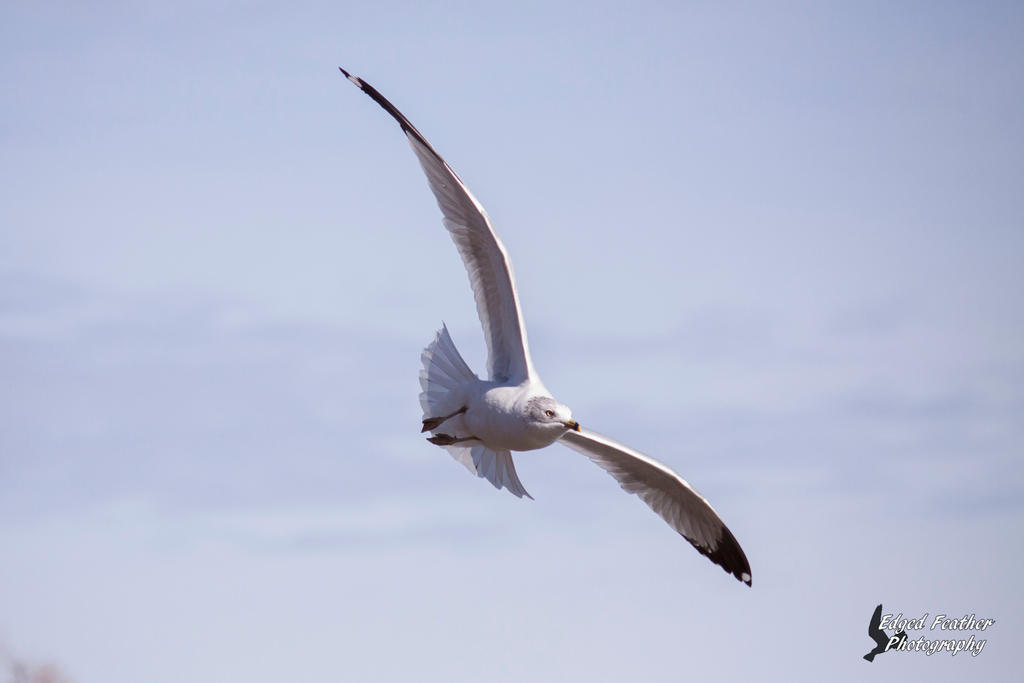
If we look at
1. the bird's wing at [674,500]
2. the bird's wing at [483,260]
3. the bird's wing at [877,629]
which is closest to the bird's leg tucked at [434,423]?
the bird's wing at [483,260]

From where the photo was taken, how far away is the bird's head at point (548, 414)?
14.7 metres

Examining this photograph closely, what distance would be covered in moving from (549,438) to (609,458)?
2.72 metres

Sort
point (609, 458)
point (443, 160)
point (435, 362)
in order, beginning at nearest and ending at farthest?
point (443, 160), point (435, 362), point (609, 458)

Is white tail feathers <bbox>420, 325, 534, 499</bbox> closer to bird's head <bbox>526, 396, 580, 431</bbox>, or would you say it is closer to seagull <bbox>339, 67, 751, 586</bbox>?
seagull <bbox>339, 67, 751, 586</bbox>

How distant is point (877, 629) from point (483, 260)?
7.39 meters

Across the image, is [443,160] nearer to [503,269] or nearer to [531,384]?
[503,269]

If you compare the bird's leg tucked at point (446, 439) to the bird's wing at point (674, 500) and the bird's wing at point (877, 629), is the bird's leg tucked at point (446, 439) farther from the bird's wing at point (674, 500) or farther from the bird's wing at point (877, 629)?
the bird's wing at point (877, 629)

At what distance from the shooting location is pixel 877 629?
18703 millimetres

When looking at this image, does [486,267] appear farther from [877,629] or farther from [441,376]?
[877,629]

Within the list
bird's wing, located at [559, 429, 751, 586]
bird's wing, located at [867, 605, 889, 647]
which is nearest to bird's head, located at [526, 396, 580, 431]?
bird's wing, located at [559, 429, 751, 586]

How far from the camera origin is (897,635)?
704 inches

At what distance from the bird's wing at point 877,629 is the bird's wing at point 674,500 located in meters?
1.83

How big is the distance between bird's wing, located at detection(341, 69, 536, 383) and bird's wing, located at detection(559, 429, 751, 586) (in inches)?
65.7

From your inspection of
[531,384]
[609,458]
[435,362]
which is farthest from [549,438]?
[609,458]
